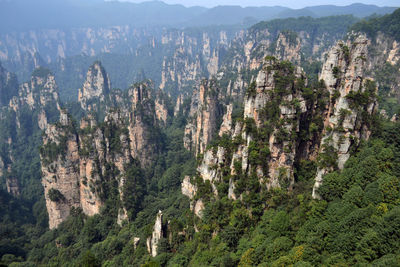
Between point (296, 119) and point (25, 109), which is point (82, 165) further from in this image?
point (25, 109)

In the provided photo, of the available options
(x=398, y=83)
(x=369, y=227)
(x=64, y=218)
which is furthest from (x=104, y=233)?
(x=398, y=83)

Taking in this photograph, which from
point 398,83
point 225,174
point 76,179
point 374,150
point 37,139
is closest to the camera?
point 374,150

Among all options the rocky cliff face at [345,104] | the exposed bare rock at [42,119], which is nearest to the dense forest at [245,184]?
the rocky cliff face at [345,104]

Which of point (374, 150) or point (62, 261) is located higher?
point (374, 150)

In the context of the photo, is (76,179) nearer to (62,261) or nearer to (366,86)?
(62,261)

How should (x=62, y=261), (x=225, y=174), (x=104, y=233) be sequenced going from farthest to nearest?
1. (x=104, y=233)
2. (x=62, y=261)
3. (x=225, y=174)

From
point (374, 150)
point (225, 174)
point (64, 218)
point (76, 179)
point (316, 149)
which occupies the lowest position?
point (64, 218)

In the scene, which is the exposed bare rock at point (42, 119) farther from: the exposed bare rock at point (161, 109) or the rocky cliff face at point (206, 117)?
the rocky cliff face at point (206, 117)
